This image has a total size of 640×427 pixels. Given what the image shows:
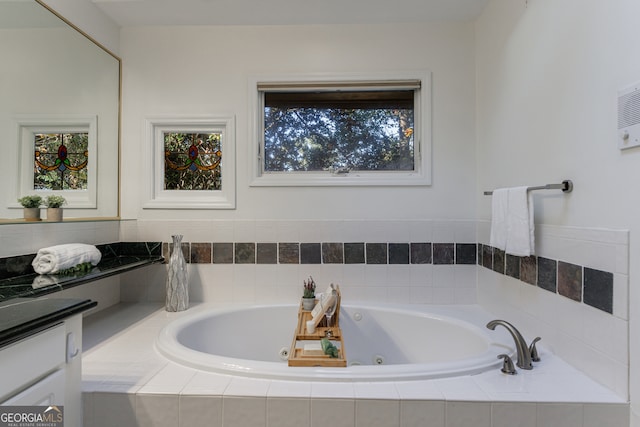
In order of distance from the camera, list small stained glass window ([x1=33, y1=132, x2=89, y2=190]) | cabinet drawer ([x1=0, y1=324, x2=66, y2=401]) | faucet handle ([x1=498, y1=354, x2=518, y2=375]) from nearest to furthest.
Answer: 1. cabinet drawer ([x1=0, y1=324, x2=66, y2=401])
2. faucet handle ([x1=498, y1=354, x2=518, y2=375])
3. small stained glass window ([x1=33, y1=132, x2=89, y2=190])

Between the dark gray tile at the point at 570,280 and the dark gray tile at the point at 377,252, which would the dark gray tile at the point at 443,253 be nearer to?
the dark gray tile at the point at 377,252

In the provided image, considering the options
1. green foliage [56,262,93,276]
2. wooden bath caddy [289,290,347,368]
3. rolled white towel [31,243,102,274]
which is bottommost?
wooden bath caddy [289,290,347,368]

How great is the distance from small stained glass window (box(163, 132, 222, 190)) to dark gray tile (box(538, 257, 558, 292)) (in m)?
1.88

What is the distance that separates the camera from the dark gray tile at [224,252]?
6.43ft

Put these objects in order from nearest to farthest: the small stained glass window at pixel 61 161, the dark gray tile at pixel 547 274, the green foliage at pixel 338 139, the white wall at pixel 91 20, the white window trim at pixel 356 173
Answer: the dark gray tile at pixel 547 274 → the small stained glass window at pixel 61 161 → the white wall at pixel 91 20 → the white window trim at pixel 356 173 → the green foliage at pixel 338 139

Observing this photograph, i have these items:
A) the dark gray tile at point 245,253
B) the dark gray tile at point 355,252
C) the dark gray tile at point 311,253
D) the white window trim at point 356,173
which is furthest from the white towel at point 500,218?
the dark gray tile at point 245,253

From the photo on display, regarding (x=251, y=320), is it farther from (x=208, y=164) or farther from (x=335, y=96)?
(x=335, y=96)

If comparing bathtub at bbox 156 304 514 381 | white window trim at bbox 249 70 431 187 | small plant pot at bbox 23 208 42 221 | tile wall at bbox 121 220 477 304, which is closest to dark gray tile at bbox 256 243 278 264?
tile wall at bbox 121 220 477 304

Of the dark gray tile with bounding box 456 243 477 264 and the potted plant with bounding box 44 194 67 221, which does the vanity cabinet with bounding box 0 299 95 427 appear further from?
the dark gray tile with bounding box 456 243 477 264

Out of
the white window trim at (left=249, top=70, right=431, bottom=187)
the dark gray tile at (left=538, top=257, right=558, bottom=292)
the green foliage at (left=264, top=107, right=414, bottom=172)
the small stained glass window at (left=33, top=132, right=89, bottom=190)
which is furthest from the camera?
the green foliage at (left=264, top=107, right=414, bottom=172)

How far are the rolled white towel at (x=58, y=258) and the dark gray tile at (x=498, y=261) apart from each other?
224 cm

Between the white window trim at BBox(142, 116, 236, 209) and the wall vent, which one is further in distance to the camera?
the white window trim at BBox(142, 116, 236, 209)

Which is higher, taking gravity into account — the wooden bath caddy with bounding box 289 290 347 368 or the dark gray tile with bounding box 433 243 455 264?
the dark gray tile with bounding box 433 243 455 264

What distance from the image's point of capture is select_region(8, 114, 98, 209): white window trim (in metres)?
1.38
